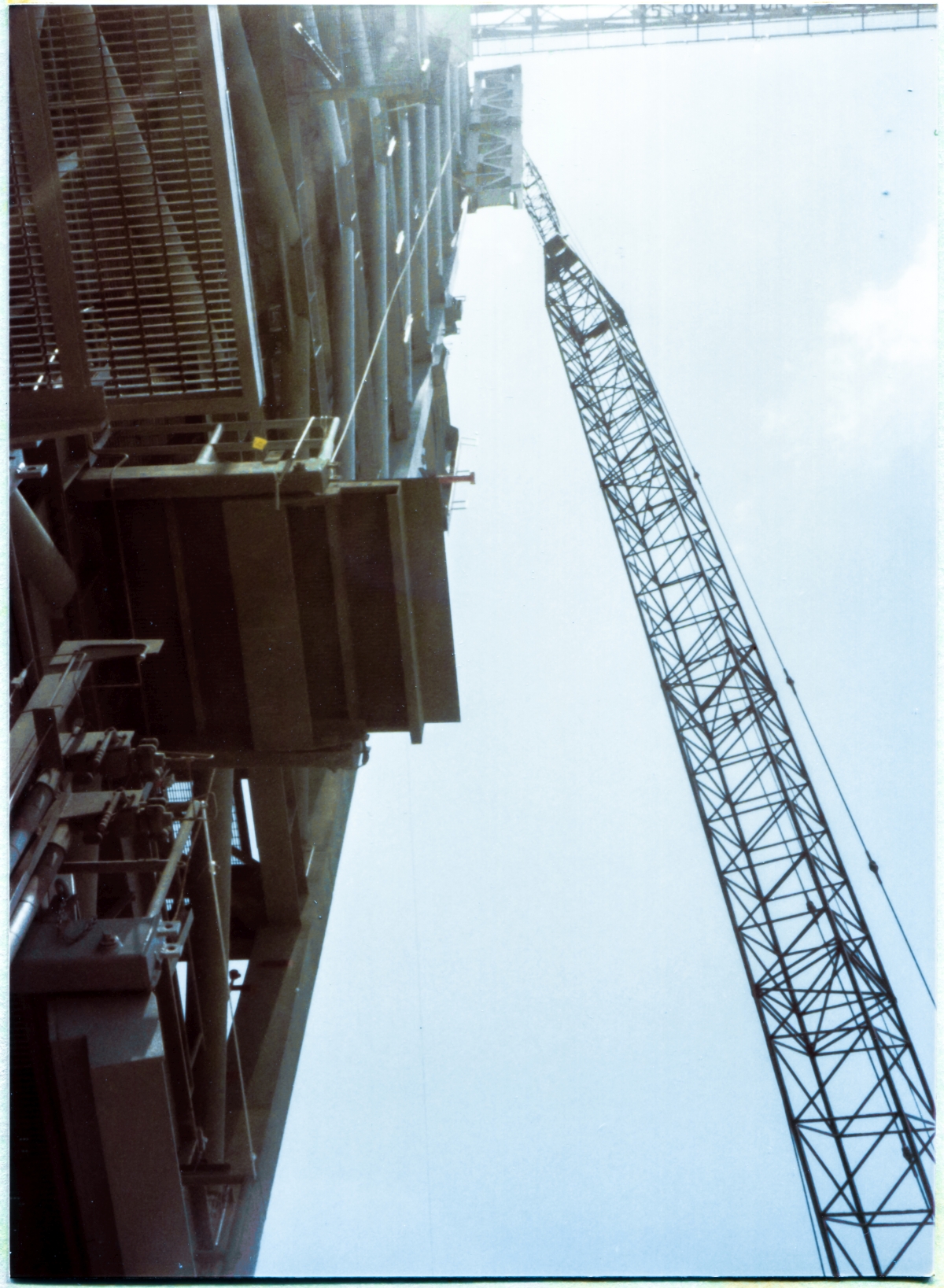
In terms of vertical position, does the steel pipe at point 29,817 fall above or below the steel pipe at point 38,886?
above

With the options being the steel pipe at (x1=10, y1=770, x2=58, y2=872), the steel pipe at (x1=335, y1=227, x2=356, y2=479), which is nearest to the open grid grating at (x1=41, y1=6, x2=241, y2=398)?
the steel pipe at (x1=10, y1=770, x2=58, y2=872)

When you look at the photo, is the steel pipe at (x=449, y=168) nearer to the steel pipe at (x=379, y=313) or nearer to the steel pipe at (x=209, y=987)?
the steel pipe at (x=379, y=313)

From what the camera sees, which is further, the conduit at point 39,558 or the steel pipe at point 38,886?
the conduit at point 39,558

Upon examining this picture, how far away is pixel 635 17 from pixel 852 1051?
3641cm

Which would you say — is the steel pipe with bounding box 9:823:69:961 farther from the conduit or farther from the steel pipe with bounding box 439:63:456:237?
the steel pipe with bounding box 439:63:456:237

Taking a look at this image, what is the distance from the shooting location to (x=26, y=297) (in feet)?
28.9

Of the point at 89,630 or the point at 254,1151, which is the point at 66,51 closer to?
the point at 89,630

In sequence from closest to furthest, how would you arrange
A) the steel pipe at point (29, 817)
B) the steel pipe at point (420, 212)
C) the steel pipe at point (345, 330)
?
the steel pipe at point (29, 817) → the steel pipe at point (345, 330) → the steel pipe at point (420, 212)

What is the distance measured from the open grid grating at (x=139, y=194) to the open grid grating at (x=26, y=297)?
1.34ft

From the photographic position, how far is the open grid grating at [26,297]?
27.6 ft

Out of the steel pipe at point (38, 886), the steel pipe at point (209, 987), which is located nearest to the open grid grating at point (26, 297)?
the steel pipe at point (38, 886)

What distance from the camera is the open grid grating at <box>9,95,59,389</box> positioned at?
8.42 meters

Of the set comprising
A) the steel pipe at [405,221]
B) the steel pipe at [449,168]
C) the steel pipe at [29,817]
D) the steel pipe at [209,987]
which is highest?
the steel pipe at [449,168]

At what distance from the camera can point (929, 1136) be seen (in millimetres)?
23141
